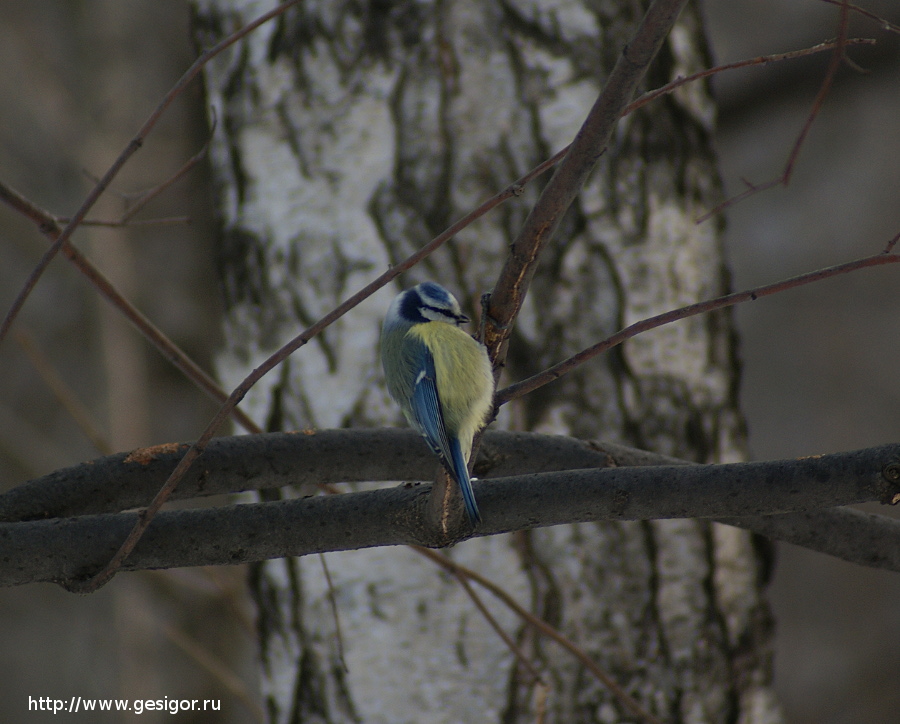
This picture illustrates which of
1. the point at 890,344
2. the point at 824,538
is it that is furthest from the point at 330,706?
the point at 890,344

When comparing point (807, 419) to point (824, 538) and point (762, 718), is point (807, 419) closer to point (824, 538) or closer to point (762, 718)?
point (762, 718)

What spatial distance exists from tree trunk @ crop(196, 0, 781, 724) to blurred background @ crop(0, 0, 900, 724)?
1709 millimetres

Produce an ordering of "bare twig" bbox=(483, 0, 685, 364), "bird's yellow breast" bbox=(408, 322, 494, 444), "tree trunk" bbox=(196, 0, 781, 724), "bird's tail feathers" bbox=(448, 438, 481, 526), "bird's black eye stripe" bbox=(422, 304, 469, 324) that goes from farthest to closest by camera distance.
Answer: "tree trunk" bbox=(196, 0, 781, 724) → "bird's black eye stripe" bbox=(422, 304, 469, 324) → "bird's yellow breast" bbox=(408, 322, 494, 444) → "bird's tail feathers" bbox=(448, 438, 481, 526) → "bare twig" bbox=(483, 0, 685, 364)

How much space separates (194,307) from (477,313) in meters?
2.30

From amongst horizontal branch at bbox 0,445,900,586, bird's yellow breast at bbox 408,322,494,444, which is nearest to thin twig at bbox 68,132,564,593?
horizontal branch at bbox 0,445,900,586

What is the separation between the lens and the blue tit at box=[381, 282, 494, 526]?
84cm

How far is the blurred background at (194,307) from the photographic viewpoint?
10.8 feet

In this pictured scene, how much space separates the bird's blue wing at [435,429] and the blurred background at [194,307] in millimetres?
2344

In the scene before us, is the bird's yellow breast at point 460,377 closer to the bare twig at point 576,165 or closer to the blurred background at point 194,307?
the bare twig at point 576,165

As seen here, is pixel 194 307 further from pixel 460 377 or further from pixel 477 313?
pixel 460 377

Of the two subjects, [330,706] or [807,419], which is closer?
[330,706]

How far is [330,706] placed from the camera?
4.66ft

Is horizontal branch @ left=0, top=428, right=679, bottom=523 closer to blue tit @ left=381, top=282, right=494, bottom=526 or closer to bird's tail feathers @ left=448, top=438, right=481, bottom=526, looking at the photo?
blue tit @ left=381, top=282, right=494, bottom=526

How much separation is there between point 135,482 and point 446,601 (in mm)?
617
